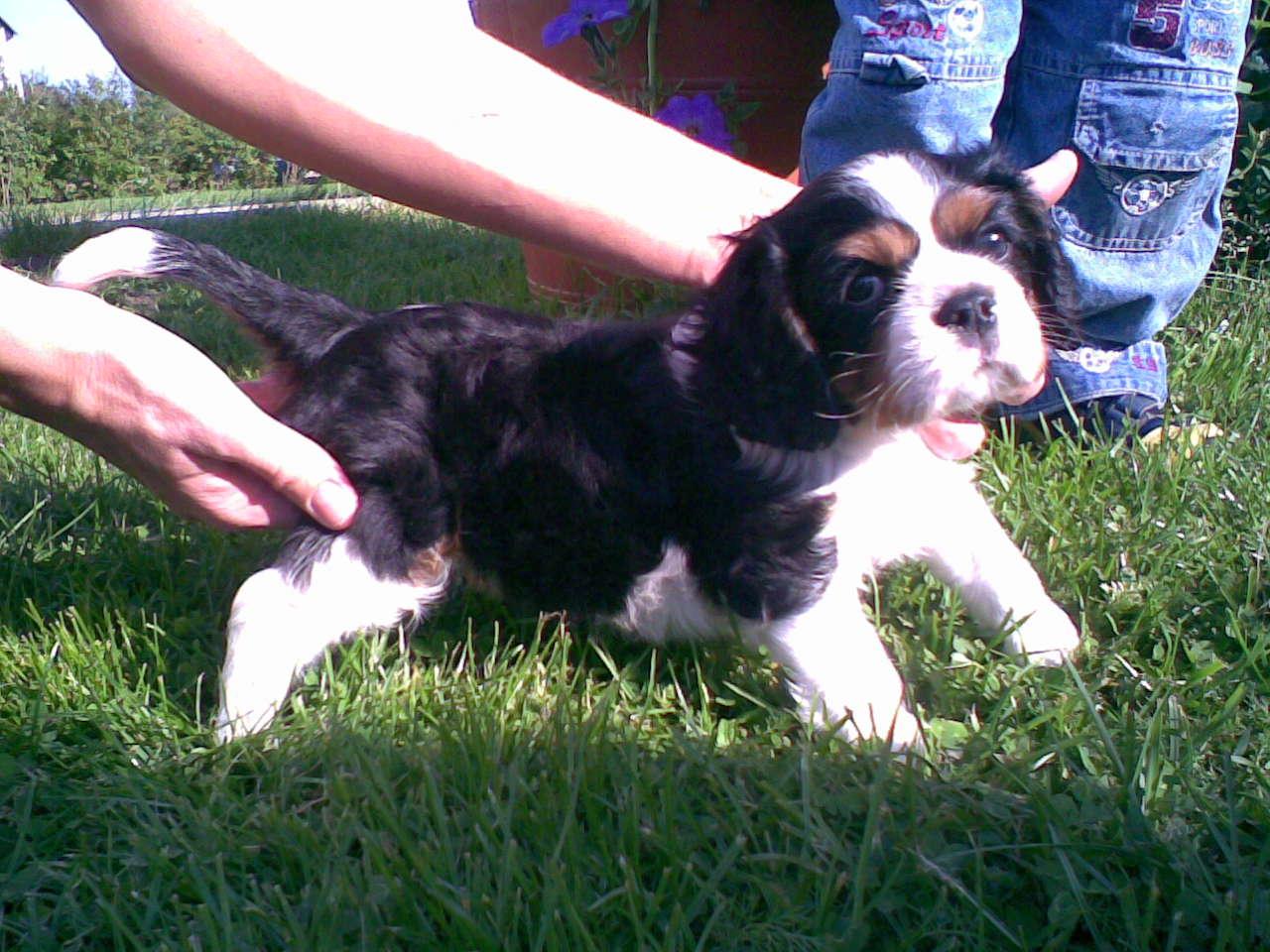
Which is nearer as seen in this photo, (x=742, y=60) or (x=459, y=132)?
(x=459, y=132)

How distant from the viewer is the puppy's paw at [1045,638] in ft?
6.55

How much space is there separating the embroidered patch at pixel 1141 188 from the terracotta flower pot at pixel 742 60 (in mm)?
1298

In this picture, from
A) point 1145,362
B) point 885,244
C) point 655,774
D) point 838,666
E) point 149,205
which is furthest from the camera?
point 149,205

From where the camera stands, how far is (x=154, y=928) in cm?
146

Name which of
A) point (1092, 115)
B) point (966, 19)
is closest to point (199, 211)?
point (966, 19)

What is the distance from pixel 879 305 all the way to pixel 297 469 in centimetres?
109

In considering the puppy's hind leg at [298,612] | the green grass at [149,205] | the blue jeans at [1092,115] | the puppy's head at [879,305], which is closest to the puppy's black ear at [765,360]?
the puppy's head at [879,305]

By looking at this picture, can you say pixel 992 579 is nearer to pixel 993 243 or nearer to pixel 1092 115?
pixel 993 243

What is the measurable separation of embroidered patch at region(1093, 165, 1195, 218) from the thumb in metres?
2.24

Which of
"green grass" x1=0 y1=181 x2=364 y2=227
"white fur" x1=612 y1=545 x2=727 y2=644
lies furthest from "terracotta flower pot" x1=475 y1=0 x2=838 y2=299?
Result: "green grass" x1=0 y1=181 x2=364 y2=227

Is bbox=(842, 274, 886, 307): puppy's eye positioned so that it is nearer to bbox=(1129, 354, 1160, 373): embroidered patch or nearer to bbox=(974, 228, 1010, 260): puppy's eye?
bbox=(974, 228, 1010, 260): puppy's eye

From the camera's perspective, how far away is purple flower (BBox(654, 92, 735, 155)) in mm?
3766

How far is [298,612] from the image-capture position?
208 centimetres

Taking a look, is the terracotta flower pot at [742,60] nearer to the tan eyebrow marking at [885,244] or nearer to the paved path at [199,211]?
the tan eyebrow marking at [885,244]
